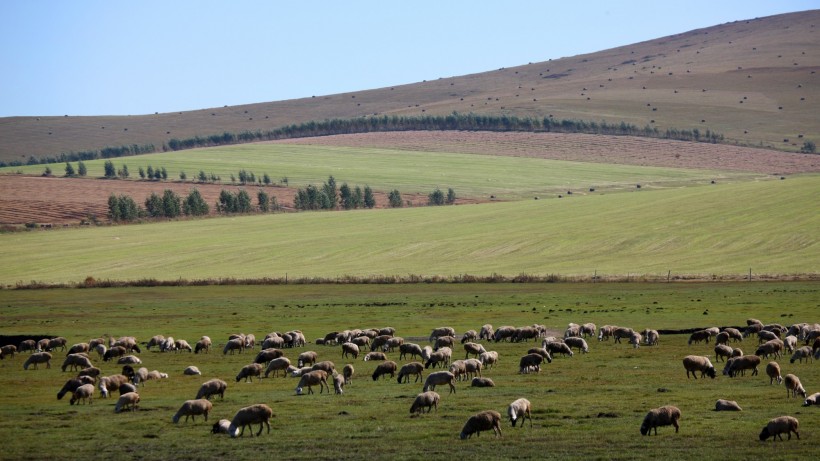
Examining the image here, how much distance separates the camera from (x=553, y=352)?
106ft

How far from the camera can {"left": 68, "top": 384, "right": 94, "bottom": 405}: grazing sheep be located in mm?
24078

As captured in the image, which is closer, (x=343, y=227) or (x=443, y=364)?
(x=443, y=364)

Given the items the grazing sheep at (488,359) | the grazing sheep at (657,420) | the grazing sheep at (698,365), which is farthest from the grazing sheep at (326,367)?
the grazing sheep at (657,420)

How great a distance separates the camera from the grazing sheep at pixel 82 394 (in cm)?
2408

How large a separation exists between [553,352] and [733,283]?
24.9 m

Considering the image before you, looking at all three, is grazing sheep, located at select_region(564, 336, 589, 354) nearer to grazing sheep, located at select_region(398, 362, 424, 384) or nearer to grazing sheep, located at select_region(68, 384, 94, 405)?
grazing sheep, located at select_region(398, 362, 424, 384)

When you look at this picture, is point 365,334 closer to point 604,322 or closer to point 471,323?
point 471,323

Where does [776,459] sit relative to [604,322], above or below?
above

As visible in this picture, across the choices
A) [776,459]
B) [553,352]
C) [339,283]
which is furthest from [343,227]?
[776,459]

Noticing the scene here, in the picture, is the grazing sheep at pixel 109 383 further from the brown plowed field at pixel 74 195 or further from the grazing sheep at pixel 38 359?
the brown plowed field at pixel 74 195

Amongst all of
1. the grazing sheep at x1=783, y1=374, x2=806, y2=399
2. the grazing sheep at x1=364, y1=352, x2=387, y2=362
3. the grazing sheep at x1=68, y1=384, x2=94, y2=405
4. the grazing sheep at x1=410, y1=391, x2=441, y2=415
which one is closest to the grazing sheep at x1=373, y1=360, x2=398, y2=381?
the grazing sheep at x1=364, y1=352, x2=387, y2=362

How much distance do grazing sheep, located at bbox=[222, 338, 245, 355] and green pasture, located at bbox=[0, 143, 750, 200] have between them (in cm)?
7618

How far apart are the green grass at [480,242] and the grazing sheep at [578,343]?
89.1ft

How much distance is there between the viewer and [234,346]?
3494cm
